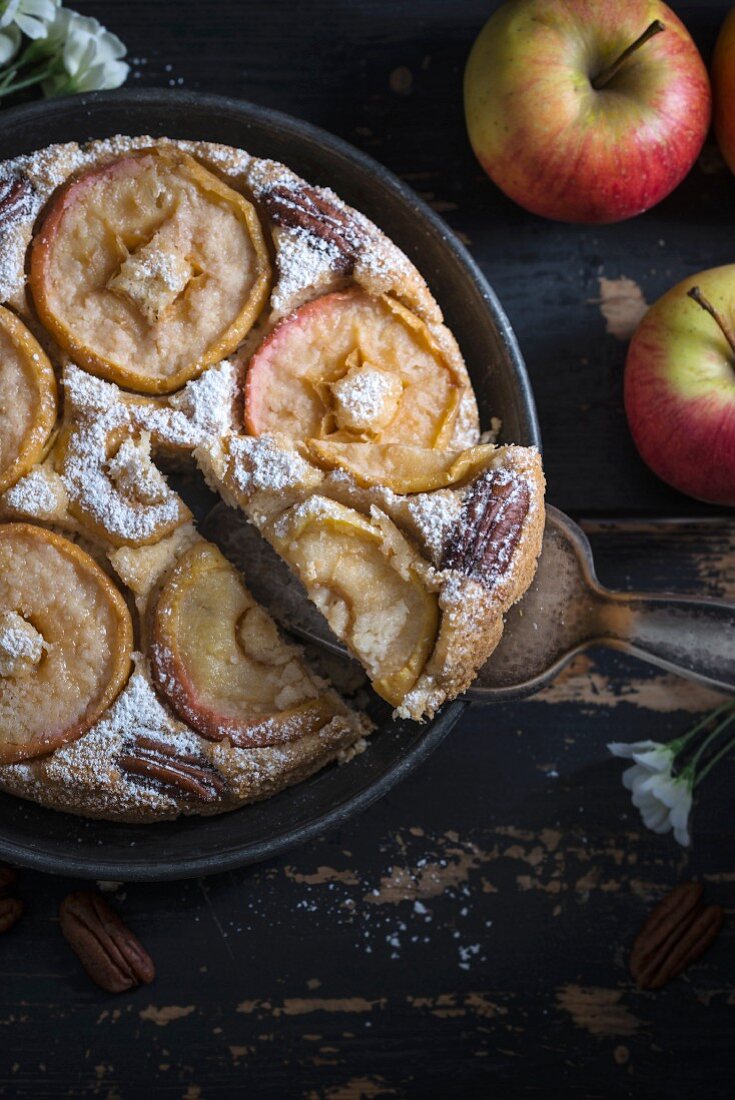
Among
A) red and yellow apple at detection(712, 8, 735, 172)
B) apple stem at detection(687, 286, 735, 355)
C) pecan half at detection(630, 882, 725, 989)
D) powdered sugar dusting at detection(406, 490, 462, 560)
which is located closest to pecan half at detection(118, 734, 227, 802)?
powdered sugar dusting at detection(406, 490, 462, 560)

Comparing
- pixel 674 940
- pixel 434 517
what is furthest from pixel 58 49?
pixel 674 940

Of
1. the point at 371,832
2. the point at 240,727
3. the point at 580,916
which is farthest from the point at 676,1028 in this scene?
the point at 240,727

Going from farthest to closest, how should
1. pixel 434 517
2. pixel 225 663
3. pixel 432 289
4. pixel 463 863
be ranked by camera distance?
pixel 463 863, pixel 432 289, pixel 225 663, pixel 434 517

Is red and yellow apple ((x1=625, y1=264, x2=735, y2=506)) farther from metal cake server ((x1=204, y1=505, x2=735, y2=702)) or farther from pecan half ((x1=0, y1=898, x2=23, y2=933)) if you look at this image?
pecan half ((x1=0, y1=898, x2=23, y2=933))

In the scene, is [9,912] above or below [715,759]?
above

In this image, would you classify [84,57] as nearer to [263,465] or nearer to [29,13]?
[29,13]

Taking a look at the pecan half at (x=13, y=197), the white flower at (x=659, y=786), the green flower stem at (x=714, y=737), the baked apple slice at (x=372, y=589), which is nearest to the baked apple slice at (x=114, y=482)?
the baked apple slice at (x=372, y=589)
